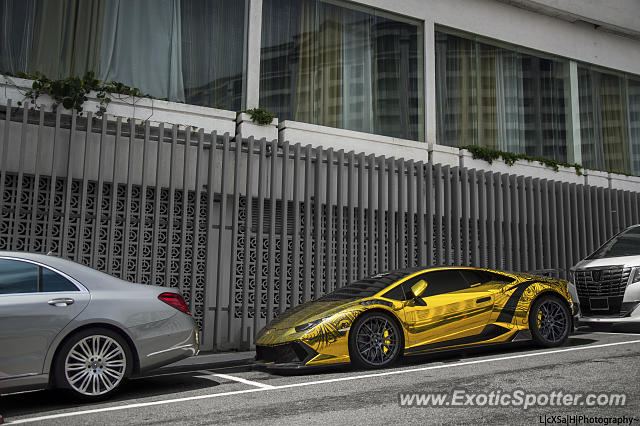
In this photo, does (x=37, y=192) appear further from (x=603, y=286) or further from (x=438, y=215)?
(x=603, y=286)

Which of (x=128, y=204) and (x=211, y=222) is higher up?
(x=128, y=204)

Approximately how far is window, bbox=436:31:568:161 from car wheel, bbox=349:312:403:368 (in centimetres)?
916

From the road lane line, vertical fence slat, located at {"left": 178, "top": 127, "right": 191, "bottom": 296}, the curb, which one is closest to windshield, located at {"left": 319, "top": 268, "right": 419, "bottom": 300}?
the road lane line

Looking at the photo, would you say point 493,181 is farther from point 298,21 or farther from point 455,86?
point 298,21

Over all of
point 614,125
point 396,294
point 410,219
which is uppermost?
point 614,125

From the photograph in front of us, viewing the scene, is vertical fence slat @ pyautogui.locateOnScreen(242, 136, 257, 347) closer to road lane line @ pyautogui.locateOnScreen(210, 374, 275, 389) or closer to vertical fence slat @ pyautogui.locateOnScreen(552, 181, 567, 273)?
road lane line @ pyautogui.locateOnScreen(210, 374, 275, 389)

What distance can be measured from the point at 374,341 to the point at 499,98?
38.9 feet

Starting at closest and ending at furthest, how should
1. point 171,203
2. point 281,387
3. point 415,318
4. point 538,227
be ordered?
point 281,387 < point 415,318 < point 171,203 < point 538,227

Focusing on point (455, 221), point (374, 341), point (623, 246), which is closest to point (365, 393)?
point (374, 341)

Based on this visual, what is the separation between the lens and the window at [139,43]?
1186cm

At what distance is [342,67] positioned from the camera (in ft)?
50.3

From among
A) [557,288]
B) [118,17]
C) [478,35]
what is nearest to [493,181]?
[478,35]

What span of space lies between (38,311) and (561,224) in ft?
42.8

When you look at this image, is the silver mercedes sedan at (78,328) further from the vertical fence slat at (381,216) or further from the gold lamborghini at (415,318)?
the vertical fence slat at (381,216)
